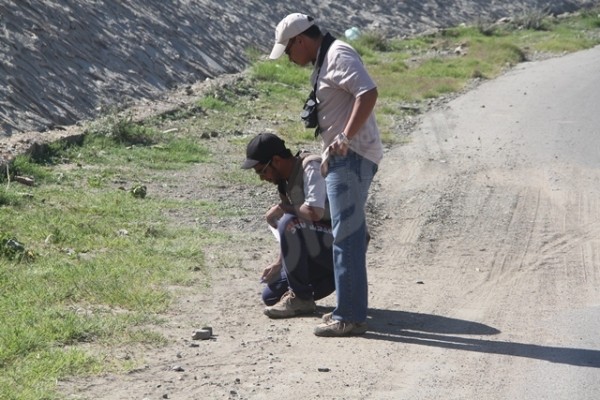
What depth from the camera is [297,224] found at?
7.13m

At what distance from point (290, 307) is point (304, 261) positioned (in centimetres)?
29

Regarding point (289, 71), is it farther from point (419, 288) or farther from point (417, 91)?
point (419, 288)

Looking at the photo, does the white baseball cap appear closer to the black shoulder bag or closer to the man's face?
the man's face

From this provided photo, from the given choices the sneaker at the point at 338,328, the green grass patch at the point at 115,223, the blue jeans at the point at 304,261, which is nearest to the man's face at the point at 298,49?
the blue jeans at the point at 304,261

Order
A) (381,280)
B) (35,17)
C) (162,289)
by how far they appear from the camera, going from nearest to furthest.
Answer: (162,289), (381,280), (35,17)

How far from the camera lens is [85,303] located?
739cm

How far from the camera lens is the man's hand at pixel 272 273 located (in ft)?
24.5

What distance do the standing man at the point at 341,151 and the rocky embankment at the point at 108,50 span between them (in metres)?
5.97

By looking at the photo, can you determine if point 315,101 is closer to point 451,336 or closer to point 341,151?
point 341,151

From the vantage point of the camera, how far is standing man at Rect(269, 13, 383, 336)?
6.64m

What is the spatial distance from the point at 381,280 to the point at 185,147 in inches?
199

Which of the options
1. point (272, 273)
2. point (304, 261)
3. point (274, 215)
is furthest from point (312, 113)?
point (272, 273)


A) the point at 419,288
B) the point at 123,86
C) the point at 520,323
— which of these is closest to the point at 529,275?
the point at 419,288

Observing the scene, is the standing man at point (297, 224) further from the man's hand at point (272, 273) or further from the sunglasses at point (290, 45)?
the sunglasses at point (290, 45)
